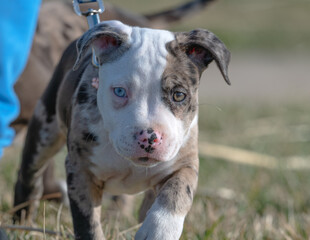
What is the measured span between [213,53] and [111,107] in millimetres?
529

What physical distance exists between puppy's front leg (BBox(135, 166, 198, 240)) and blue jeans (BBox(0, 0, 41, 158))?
1383mm

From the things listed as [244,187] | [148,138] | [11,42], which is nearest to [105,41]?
[148,138]

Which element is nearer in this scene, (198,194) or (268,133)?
(198,194)

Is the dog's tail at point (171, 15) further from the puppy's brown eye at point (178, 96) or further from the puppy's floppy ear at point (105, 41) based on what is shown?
the puppy's brown eye at point (178, 96)

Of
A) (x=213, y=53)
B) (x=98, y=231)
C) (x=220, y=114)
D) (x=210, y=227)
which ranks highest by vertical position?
(x=213, y=53)

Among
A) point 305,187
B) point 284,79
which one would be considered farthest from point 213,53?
point 284,79

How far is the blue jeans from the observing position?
4090 mm

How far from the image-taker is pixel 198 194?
5.04m

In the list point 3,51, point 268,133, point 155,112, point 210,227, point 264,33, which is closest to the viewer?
point 155,112

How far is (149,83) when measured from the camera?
2.99 meters

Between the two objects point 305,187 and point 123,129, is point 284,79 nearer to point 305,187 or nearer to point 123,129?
point 305,187

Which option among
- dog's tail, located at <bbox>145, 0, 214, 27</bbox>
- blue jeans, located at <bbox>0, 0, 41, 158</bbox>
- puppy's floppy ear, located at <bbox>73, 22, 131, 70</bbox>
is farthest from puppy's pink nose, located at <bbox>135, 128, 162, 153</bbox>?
dog's tail, located at <bbox>145, 0, 214, 27</bbox>

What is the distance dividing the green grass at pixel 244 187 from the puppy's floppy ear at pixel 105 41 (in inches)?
34.2

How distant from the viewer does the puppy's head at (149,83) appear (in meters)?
2.94
